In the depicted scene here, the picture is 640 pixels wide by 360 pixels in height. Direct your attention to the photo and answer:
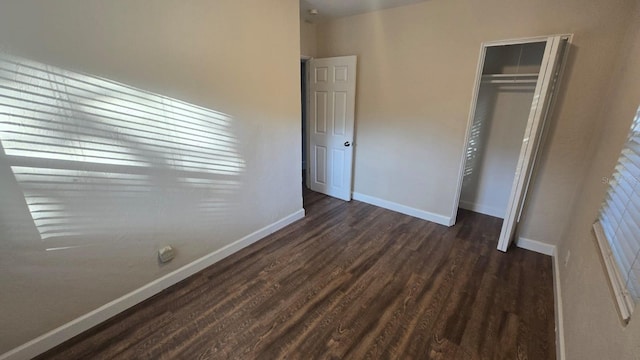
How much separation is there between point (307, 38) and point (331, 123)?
49.3 inches

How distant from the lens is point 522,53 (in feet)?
9.62

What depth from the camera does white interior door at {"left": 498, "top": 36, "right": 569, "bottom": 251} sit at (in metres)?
2.10

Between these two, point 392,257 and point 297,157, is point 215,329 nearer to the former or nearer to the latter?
point 392,257

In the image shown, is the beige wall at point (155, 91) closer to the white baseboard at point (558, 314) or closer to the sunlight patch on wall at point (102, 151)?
the sunlight patch on wall at point (102, 151)

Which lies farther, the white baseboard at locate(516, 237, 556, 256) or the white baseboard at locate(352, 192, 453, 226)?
the white baseboard at locate(352, 192, 453, 226)

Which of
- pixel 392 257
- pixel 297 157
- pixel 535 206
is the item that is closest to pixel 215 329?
pixel 392 257

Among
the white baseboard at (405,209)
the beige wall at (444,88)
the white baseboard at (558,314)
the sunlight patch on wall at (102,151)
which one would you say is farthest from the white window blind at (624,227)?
the sunlight patch on wall at (102,151)

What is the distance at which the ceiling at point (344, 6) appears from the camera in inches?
115

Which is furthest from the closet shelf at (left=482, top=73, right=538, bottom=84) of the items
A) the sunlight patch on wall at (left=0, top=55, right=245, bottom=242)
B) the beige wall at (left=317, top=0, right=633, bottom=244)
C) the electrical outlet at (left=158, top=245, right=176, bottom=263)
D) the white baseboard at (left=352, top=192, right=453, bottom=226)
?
the electrical outlet at (left=158, top=245, right=176, bottom=263)

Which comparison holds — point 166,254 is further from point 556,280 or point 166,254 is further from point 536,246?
point 536,246

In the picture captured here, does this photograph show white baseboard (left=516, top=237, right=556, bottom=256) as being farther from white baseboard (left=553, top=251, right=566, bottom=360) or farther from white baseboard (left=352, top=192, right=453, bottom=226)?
white baseboard (left=352, top=192, right=453, bottom=226)

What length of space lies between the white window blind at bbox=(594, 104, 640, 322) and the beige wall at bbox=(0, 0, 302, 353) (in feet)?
8.19

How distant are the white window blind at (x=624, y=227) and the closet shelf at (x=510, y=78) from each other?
1.88 m

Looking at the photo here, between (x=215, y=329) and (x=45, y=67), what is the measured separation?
1.82m
